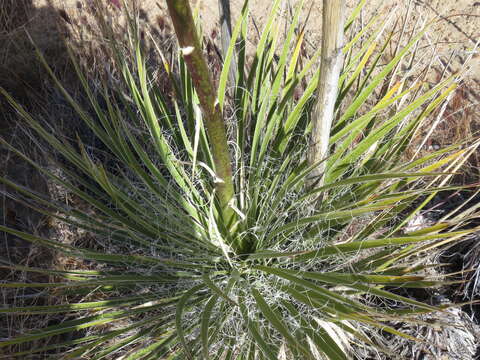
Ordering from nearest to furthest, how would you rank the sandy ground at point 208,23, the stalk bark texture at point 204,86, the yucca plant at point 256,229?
the stalk bark texture at point 204,86, the yucca plant at point 256,229, the sandy ground at point 208,23

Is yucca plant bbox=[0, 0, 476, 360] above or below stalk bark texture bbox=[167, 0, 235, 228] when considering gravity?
below

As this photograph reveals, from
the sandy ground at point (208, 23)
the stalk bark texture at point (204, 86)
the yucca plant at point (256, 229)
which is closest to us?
the stalk bark texture at point (204, 86)

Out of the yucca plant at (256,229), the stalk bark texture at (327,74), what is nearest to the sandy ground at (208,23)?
the yucca plant at (256,229)

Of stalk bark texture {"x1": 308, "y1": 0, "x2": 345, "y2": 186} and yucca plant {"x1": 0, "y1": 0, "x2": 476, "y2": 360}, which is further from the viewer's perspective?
yucca plant {"x1": 0, "y1": 0, "x2": 476, "y2": 360}

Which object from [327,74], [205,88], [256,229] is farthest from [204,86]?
[256,229]

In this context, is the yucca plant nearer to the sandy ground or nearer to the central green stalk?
the central green stalk

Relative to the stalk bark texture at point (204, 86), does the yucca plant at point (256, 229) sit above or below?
below

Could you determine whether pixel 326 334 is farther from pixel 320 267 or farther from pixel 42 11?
pixel 42 11

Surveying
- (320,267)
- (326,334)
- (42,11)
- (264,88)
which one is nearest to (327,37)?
(264,88)

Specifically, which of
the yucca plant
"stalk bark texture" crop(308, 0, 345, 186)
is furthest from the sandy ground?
"stalk bark texture" crop(308, 0, 345, 186)

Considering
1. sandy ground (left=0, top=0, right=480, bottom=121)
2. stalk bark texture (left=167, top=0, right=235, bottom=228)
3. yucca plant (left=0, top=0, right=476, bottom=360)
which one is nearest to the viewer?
stalk bark texture (left=167, top=0, right=235, bottom=228)

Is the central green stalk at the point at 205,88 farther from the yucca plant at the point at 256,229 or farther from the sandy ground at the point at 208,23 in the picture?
the sandy ground at the point at 208,23
